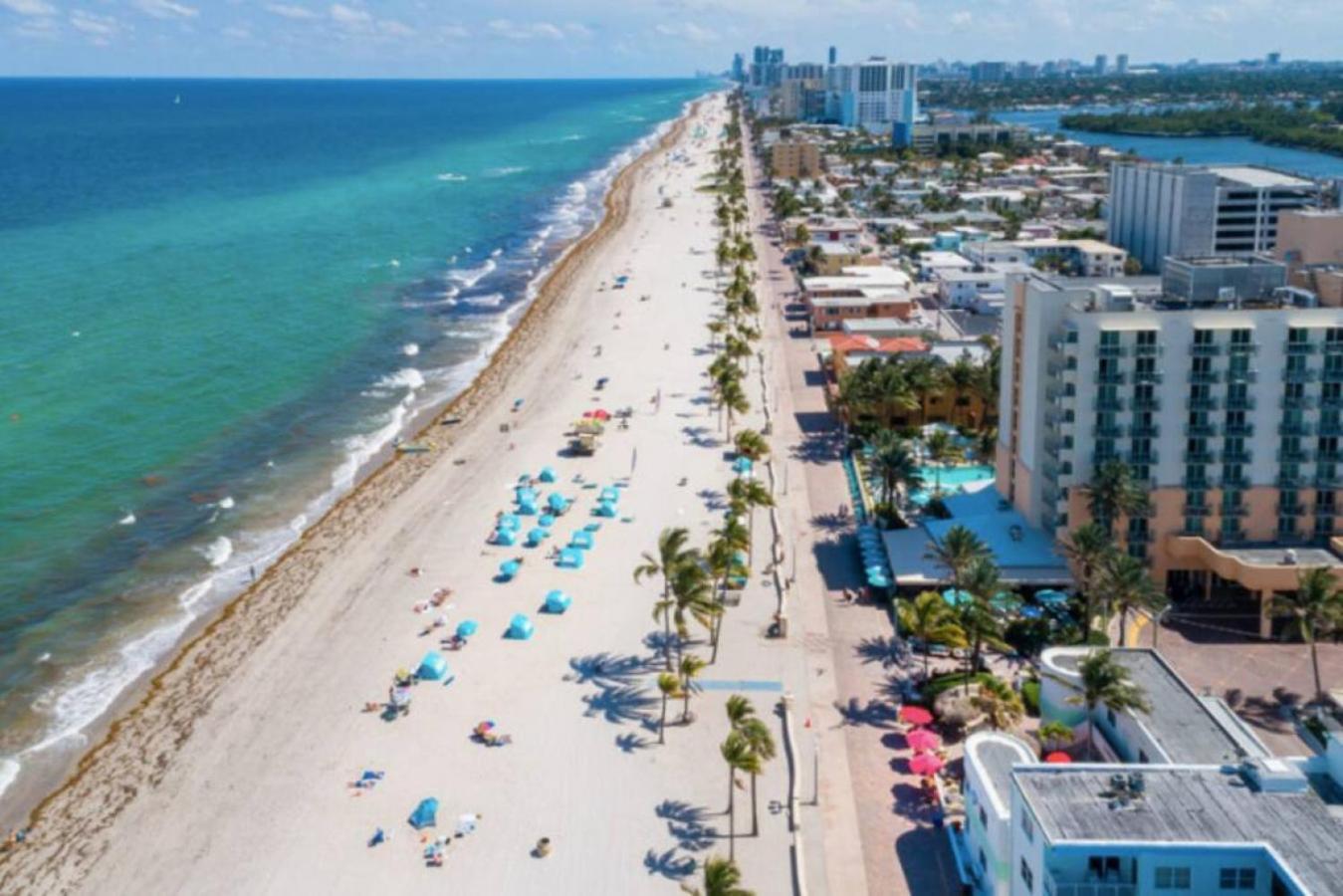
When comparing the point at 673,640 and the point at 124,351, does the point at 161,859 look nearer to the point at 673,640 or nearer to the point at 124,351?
the point at 673,640

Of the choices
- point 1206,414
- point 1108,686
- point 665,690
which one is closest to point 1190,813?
point 1108,686

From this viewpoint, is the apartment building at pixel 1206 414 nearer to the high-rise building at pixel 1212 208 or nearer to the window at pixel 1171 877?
the window at pixel 1171 877

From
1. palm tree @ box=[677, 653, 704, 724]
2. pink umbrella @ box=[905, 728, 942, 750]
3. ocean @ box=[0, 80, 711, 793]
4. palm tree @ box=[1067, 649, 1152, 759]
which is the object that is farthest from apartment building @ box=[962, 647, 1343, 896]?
ocean @ box=[0, 80, 711, 793]

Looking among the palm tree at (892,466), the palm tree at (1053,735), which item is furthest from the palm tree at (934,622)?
the palm tree at (892,466)

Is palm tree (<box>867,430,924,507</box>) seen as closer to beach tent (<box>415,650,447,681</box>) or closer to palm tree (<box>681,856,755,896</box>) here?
beach tent (<box>415,650,447,681</box>)

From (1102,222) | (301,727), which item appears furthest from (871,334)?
(1102,222)

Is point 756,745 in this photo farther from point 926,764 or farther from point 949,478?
point 949,478

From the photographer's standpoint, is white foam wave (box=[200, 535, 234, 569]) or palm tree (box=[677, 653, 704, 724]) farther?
white foam wave (box=[200, 535, 234, 569])
